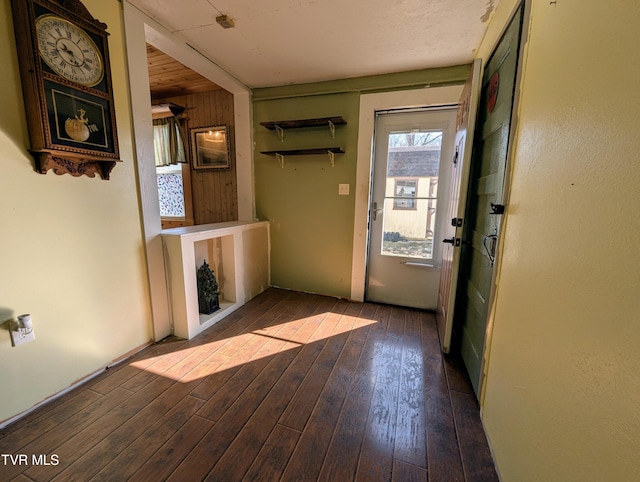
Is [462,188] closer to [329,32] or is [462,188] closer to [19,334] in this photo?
[329,32]

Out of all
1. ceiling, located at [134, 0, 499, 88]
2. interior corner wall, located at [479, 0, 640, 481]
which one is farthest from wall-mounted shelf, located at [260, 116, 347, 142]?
interior corner wall, located at [479, 0, 640, 481]

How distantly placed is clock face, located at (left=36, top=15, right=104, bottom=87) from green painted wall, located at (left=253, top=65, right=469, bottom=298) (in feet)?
5.18

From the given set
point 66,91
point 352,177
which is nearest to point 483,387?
point 352,177

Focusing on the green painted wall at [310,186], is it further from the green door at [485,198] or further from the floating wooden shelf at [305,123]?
the green door at [485,198]

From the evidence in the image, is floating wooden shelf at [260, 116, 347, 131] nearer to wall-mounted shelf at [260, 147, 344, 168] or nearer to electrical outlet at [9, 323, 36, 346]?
wall-mounted shelf at [260, 147, 344, 168]

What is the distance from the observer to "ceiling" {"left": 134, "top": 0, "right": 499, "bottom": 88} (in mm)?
1620

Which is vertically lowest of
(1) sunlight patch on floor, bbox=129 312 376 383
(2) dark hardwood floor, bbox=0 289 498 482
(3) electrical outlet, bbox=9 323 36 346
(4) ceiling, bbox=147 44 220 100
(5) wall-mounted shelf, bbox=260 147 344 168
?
(2) dark hardwood floor, bbox=0 289 498 482

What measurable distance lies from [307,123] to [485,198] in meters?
1.82

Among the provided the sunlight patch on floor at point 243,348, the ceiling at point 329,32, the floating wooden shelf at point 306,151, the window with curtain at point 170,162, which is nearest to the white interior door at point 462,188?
the ceiling at point 329,32

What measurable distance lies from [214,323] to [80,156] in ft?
5.04

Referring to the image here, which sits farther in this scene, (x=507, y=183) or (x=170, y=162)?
(x=170, y=162)

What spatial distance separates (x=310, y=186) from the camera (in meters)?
2.84

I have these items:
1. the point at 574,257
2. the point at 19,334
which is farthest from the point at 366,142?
the point at 19,334

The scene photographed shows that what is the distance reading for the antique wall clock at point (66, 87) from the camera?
4.06 feet
